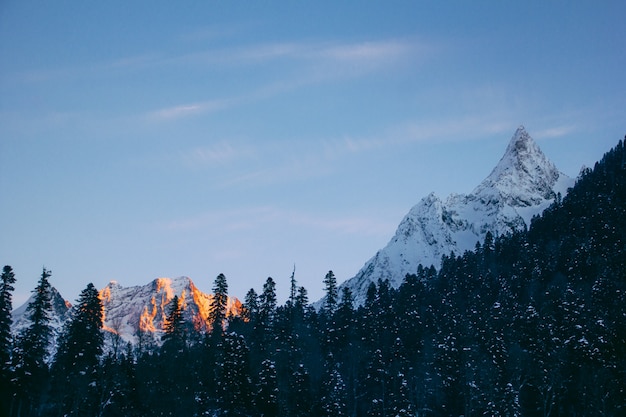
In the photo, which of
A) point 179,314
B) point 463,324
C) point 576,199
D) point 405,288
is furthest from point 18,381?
point 576,199

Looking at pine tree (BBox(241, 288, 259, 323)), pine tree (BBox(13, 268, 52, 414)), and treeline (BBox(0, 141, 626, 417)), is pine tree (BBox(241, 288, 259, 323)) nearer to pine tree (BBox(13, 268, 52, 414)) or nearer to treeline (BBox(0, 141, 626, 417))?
treeline (BBox(0, 141, 626, 417))

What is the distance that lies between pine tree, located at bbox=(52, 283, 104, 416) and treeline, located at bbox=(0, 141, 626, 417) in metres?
0.17

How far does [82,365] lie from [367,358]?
38.8 meters

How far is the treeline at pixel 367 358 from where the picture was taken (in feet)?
231

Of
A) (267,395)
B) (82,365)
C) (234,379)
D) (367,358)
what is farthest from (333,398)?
(82,365)

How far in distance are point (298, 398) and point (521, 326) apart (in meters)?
39.0

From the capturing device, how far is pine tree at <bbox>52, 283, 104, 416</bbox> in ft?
239

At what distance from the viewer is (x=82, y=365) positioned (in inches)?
2963

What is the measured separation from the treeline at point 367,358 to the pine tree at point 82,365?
0.57ft

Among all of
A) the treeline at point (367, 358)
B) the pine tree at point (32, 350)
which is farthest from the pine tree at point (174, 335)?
the pine tree at point (32, 350)

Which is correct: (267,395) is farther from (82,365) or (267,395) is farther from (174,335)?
(174,335)

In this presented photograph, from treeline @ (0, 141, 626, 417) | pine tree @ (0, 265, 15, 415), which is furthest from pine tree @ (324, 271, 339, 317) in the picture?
pine tree @ (0, 265, 15, 415)

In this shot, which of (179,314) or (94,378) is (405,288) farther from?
(94,378)

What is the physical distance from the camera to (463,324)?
93000mm
